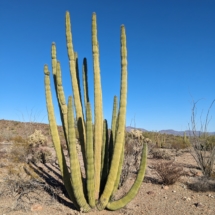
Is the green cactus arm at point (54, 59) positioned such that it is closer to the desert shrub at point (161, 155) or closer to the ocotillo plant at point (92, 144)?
the ocotillo plant at point (92, 144)

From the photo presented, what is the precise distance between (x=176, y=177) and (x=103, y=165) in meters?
2.36

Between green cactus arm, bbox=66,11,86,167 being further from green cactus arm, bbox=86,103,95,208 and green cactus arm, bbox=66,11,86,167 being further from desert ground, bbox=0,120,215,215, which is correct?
desert ground, bbox=0,120,215,215

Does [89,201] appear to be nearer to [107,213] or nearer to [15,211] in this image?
[107,213]

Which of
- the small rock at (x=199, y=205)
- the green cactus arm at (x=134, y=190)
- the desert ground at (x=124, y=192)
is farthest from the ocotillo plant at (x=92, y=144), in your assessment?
the small rock at (x=199, y=205)

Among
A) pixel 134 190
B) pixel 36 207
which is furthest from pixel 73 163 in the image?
pixel 36 207

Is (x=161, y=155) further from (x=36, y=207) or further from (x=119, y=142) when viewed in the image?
(x=36, y=207)

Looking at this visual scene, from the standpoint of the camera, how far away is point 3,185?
623 cm

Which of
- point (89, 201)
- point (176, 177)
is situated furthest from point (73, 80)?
point (176, 177)

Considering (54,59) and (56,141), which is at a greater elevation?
(54,59)

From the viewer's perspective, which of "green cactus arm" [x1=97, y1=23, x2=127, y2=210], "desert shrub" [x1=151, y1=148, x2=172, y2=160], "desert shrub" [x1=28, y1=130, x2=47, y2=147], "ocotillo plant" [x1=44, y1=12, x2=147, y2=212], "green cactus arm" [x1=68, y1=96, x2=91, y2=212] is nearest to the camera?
"green cactus arm" [x1=68, y1=96, x2=91, y2=212]

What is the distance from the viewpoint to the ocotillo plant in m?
4.62

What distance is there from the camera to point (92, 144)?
15.3ft

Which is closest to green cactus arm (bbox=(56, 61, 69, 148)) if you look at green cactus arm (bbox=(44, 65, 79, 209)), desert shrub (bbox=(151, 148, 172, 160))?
green cactus arm (bbox=(44, 65, 79, 209))

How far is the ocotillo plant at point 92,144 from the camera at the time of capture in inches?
182
